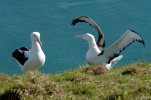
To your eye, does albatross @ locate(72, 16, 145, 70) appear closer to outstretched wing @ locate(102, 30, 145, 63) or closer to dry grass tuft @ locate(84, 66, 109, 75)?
outstretched wing @ locate(102, 30, 145, 63)

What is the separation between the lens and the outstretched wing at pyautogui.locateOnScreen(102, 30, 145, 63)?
8846 millimetres

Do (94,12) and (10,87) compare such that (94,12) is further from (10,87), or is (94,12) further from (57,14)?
(10,87)

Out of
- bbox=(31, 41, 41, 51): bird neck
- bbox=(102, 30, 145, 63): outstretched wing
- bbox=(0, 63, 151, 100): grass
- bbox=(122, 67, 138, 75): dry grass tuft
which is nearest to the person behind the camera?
bbox=(0, 63, 151, 100): grass

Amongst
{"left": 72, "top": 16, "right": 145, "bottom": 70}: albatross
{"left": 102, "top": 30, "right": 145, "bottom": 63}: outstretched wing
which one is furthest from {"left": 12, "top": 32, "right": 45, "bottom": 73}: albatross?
{"left": 102, "top": 30, "right": 145, "bottom": 63}: outstretched wing

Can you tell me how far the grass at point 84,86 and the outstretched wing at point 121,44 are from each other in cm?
150

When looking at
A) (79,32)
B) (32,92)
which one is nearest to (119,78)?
(32,92)

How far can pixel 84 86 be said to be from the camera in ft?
20.4

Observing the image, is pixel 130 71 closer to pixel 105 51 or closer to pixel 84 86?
pixel 84 86

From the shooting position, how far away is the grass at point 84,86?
223 inches

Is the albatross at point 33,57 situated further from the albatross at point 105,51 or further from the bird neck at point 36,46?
the albatross at point 105,51

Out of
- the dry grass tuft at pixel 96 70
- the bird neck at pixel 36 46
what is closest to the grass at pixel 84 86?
the dry grass tuft at pixel 96 70

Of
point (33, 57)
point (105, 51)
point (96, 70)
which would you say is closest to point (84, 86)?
point (96, 70)

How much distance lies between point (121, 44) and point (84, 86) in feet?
10.8

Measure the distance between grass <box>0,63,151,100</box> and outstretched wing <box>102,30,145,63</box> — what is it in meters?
1.50
